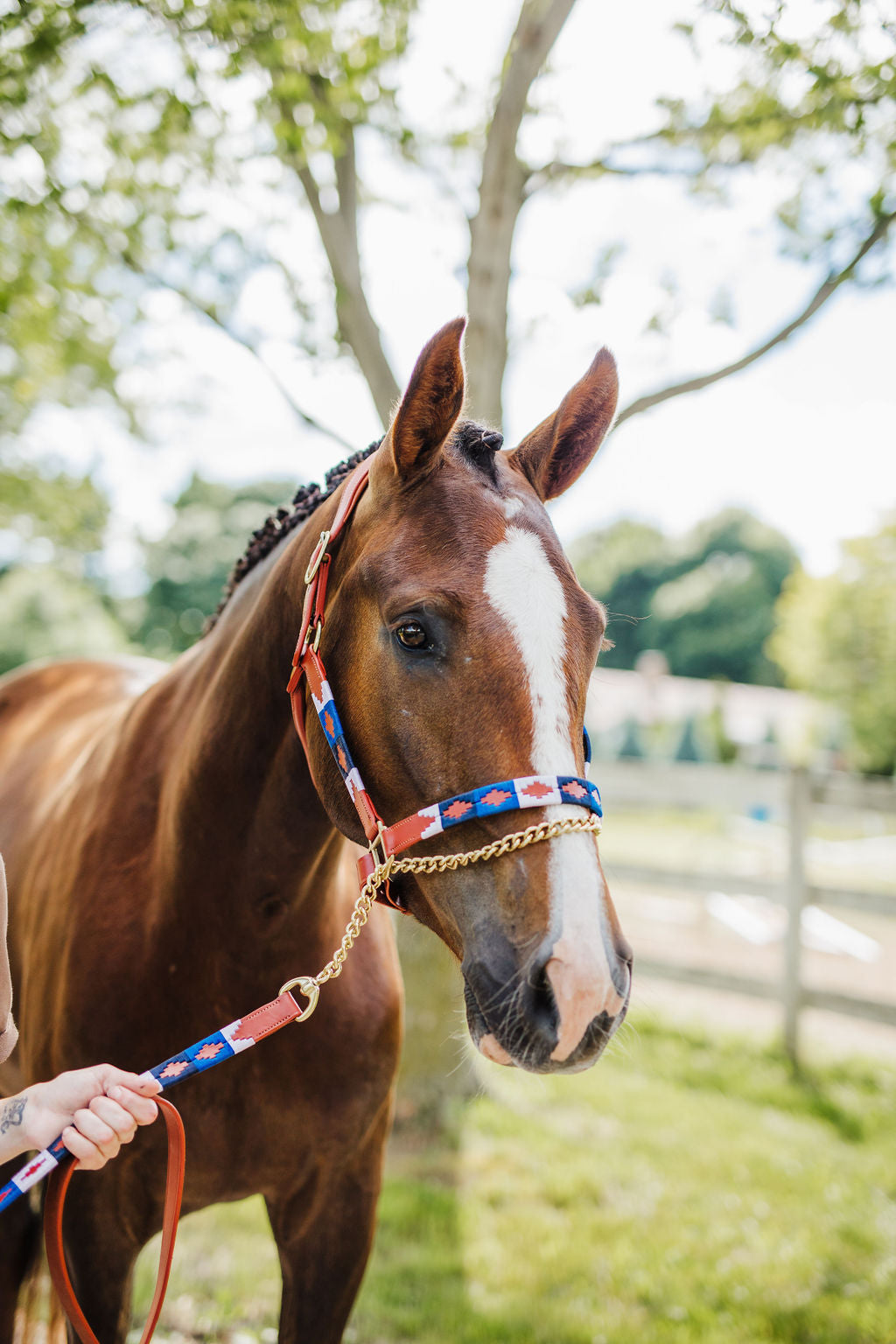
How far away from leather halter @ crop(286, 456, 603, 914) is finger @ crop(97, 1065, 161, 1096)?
47cm

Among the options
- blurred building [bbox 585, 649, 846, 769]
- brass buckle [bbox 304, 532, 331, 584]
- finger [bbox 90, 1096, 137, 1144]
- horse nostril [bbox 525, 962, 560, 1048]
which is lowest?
blurred building [bbox 585, 649, 846, 769]

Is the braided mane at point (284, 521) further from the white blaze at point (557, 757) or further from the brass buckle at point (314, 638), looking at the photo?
the white blaze at point (557, 757)

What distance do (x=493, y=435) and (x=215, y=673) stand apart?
34.1 inches

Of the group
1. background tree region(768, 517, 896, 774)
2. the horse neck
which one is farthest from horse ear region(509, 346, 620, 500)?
background tree region(768, 517, 896, 774)

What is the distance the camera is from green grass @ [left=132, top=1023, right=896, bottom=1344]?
3234 mm

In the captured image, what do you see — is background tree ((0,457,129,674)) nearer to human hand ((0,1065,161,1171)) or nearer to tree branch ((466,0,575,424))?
tree branch ((466,0,575,424))

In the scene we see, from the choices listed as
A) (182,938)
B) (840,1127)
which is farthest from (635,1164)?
(182,938)

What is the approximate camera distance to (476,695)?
4.41 ft

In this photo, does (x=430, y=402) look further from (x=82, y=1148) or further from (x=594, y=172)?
(x=594, y=172)

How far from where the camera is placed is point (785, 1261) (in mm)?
3604

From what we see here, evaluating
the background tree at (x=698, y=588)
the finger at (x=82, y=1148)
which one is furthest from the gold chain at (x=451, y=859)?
the background tree at (x=698, y=588)

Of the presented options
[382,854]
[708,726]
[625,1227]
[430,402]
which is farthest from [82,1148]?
[708,726]

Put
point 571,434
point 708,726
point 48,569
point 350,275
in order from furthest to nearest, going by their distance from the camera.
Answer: point 708,726 < point 48,569 < point 350,275 < point 571,434

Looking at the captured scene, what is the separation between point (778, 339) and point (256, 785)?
381 centimetres
